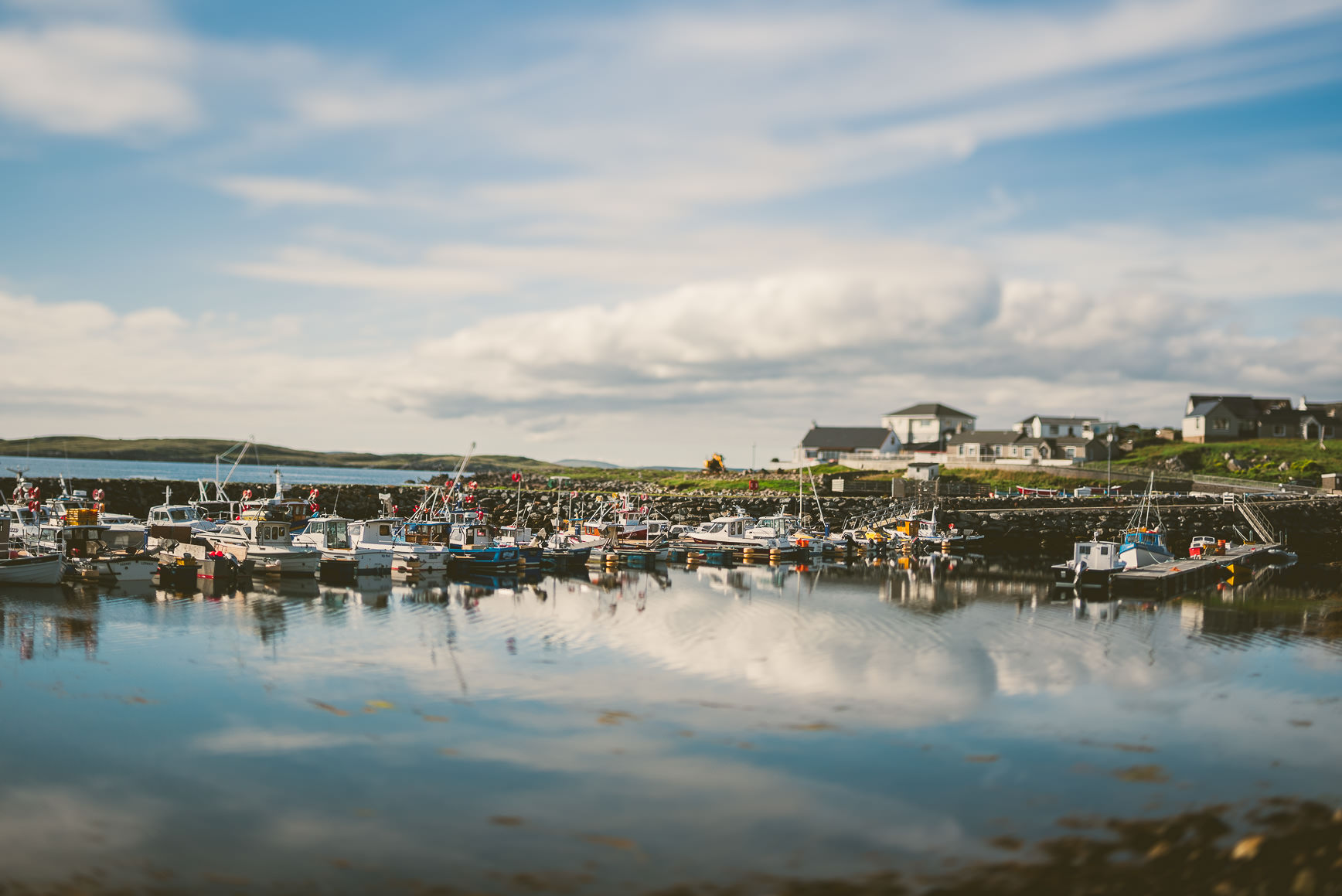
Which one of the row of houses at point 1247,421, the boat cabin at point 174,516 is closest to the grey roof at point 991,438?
the row of houses at point 1247,421

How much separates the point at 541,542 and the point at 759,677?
115 feet

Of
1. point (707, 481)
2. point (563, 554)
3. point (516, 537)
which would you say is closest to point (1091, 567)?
point (563, 554)

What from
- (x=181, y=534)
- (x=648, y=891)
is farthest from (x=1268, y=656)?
(x=181, y=534)

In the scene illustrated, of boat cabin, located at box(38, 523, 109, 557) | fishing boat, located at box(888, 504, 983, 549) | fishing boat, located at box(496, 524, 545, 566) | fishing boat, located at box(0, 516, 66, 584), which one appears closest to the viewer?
fishing boat, located at box(0, 516, 66, 584)

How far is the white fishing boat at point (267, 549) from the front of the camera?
169 ft

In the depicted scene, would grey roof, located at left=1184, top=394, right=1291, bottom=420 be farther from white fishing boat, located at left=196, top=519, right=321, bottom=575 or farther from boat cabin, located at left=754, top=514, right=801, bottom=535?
white fishing boat, located at left=196, top=519, right=321, bottom=575

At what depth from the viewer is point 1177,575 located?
56594 millimetres

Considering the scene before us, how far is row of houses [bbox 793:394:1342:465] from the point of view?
409ft

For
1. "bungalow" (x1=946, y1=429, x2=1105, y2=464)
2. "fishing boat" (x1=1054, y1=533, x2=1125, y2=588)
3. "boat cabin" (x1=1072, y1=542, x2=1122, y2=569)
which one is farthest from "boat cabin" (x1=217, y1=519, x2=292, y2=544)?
"bungalow" (x1=946, y1=429, x2=1105, y2=464)

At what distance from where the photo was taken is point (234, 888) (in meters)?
14.4

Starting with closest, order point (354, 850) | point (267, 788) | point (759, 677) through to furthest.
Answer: point (354, 850), point (267, 788), point (759, 677)

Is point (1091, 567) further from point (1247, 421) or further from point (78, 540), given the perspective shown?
point (1247, 421)

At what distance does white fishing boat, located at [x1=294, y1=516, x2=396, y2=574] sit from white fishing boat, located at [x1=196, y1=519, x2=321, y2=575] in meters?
0.92

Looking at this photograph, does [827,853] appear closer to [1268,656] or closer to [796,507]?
[1268,656]
